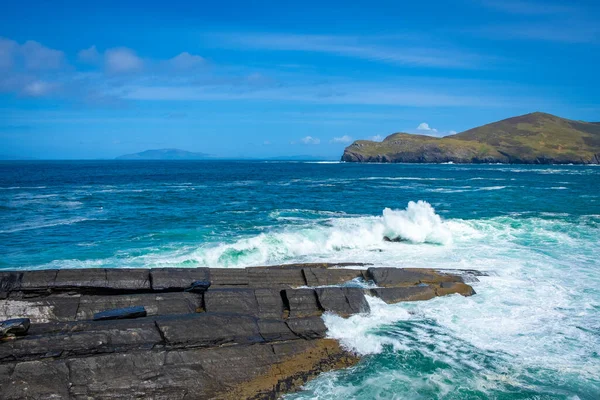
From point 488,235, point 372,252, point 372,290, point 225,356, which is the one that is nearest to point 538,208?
point 488,235

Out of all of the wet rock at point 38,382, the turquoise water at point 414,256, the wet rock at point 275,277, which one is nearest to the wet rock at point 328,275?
the wet rock at point 275,277

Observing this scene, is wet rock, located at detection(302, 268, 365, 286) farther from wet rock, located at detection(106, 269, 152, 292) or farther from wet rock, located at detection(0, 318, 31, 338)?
wet rock, located at detection(0, 318, 31, 338)

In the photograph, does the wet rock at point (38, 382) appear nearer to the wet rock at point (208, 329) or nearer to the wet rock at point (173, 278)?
the wet rock at point (208, 329)

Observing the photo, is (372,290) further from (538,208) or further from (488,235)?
(538,208)

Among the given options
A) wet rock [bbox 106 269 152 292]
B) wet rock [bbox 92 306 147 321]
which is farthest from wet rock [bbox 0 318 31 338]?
wet rock [bbox 106 269 152 292]

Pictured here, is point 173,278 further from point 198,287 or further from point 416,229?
point 416,229

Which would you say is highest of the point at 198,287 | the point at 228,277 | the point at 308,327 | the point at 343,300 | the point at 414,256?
the point at 198,287

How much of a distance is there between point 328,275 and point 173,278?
5.70 meters

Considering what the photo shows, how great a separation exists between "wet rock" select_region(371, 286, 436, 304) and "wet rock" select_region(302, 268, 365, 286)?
158cm

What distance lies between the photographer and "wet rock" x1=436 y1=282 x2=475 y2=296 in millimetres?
16125

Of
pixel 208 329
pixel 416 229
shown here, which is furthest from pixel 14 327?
pixel 416 229

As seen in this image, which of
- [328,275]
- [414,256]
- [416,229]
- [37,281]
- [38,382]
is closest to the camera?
[38,382]

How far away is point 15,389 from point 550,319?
1470cm

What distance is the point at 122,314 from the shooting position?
35.7ft
